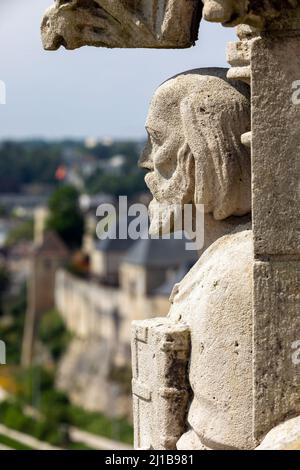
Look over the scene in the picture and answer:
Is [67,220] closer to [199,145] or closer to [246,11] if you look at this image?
[199,145]

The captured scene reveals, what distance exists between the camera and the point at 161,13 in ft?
18.7

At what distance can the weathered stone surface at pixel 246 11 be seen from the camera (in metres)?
5.02

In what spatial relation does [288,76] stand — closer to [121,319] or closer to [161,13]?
[161,13]

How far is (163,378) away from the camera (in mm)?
5918

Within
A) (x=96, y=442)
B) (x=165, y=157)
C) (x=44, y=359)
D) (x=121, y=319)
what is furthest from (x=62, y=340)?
(x=165, y=157)

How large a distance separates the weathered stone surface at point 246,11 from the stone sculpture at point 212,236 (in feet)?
1.77

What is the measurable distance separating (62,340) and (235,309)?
247ft

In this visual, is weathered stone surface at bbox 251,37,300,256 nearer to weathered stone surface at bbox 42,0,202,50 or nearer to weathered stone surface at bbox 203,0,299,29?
weathered stone surface at bbox 203,0,299,29

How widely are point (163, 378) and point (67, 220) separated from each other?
9405cm

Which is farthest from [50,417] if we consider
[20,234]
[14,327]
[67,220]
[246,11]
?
[20,234]

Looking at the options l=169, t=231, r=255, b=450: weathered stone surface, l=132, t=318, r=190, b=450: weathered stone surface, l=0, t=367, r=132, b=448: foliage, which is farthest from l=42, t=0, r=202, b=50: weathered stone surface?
l=0, t=367, r=132, b=448: foliage

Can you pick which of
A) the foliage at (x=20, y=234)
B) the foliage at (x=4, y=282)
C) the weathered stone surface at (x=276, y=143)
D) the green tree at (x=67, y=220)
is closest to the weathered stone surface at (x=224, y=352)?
the weathered stone surface at (x=276, y=143)

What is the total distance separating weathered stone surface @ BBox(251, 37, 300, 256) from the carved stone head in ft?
1.08

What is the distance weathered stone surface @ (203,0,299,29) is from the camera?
5016 millimetres
